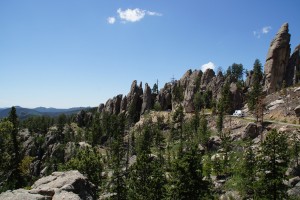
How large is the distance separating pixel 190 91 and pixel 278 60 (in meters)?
A: 47.9

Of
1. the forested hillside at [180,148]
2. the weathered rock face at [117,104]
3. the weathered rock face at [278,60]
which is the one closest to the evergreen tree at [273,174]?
the forested hillside at [180,148]

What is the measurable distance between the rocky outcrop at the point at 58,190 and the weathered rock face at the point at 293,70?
453ft

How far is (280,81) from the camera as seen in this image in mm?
148625

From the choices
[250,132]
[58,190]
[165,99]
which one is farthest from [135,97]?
[58,190]

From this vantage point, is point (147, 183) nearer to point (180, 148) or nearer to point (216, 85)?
point (180, 148)

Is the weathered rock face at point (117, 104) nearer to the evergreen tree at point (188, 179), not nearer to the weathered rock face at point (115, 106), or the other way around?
the weathered rock face at point (115, 106)

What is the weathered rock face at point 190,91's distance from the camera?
15504 cm

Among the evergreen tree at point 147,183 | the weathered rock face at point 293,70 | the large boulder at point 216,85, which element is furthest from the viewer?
the large boulder at point 216,85

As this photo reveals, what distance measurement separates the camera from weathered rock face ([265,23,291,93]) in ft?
485

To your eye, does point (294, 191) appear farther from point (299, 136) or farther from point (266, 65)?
point (266, 65)

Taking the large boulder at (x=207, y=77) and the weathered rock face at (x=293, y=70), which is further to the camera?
the large boulder at (x=207, y=77)

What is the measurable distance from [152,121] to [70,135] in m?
51.4

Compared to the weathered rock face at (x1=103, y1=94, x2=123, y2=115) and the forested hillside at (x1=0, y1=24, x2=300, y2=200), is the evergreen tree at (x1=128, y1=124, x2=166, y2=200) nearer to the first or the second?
the forested hillside at (x1=0, y1=24, x2=300, y2=200)

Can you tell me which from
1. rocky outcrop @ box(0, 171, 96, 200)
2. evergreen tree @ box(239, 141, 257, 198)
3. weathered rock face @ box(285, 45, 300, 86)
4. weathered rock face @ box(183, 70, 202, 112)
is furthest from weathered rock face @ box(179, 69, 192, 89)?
rocky outcrop @ box(0, 171, 96, 200)
